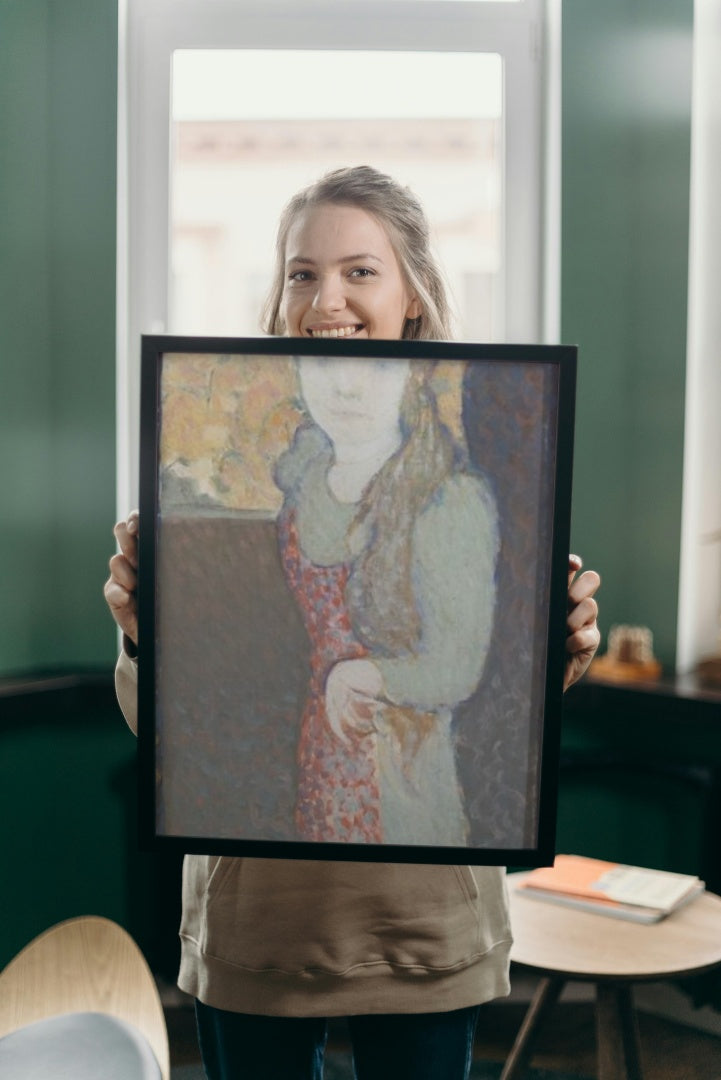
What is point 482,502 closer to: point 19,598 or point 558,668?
point 558,668

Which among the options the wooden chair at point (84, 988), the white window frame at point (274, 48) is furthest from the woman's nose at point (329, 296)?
the white window frame at point (274, 48)

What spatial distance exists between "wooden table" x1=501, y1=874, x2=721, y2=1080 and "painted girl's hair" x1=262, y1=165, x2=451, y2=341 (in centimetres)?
104

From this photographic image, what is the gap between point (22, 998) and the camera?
0.90 m

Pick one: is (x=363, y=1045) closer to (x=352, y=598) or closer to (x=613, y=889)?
(x=352, y=598)

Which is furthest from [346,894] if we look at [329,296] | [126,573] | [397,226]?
[397,226]

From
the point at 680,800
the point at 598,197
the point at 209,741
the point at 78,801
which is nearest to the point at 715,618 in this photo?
the point at 680,800

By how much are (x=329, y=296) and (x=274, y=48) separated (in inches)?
70.5

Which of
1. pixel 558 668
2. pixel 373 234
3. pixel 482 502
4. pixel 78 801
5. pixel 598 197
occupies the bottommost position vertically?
pixel 78 801

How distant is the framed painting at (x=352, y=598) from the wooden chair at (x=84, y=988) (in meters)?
0.10

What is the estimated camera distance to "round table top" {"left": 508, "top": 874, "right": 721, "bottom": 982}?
5.52ft

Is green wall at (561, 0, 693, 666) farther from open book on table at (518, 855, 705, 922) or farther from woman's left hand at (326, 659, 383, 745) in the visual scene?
woman's left hand at (326, 659, 383, 745)

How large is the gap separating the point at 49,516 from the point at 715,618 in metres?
1.72

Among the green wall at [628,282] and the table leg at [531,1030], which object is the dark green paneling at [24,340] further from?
the table leg at [531,1030]

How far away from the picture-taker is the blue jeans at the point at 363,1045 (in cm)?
108
